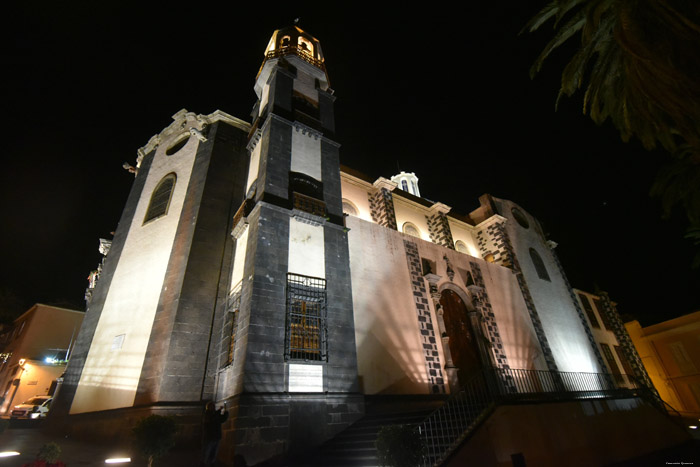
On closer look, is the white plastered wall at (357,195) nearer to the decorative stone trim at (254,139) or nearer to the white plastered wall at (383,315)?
the white plastered wall at (383,315)

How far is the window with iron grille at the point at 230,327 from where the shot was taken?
1003cm

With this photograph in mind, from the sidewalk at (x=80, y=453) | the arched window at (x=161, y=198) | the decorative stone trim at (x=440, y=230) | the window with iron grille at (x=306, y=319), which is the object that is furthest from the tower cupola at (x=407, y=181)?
the sidewalk at (x=80, y=453)

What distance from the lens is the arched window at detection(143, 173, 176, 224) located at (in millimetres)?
14266

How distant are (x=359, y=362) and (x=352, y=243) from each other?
15.1 ft

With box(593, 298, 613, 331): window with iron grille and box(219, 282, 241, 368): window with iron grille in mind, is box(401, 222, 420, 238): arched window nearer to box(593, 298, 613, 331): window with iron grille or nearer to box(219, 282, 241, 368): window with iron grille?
box(219, 282, 241, 368): window with iron grille

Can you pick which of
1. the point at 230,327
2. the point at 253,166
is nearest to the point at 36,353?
the point at 253,166

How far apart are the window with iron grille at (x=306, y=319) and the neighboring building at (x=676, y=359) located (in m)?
29.8

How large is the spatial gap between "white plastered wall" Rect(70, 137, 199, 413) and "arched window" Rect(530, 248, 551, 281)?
21.8m

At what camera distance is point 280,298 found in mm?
9836

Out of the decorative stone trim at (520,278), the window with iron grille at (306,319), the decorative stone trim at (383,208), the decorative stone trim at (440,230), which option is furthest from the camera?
the decorative stone trim at (440,230)

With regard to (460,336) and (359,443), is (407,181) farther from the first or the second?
(359,443)

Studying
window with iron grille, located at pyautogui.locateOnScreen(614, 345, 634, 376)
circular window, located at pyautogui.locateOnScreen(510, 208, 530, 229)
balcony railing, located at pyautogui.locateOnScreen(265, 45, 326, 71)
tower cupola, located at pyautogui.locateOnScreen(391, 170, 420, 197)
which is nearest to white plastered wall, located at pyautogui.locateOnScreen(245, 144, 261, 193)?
balcony railing, located at pyautogui.locateOnScreen(265, 45, 326, 71)

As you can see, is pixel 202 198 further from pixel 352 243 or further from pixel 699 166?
pixel 699 166

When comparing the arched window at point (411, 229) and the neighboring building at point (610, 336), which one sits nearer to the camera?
the arched window at point (411, 229)
